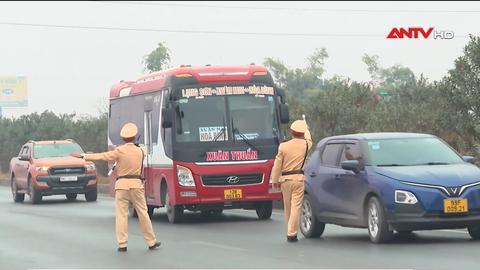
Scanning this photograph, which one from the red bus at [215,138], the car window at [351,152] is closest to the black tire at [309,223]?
the car window at [351,152]

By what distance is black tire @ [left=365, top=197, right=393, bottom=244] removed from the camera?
15.1 metres

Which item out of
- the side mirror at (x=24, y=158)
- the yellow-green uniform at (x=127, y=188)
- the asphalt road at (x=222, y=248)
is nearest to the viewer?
the asphalt road at (x=222, y=248)

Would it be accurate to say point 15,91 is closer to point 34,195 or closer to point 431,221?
point 34,195

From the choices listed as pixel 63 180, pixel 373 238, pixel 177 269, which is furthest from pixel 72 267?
pixel 63 180

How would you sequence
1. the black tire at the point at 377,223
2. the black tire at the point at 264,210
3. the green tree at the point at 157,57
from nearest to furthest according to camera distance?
the black tire at the point at 377,223 → the black tire at the point at 264,210 → the green tree at the point at 157,57

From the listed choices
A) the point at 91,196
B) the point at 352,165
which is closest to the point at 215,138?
the point at 352,165

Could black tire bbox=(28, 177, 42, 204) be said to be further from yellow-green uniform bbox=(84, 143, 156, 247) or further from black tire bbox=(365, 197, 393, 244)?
black tire bbox=(365, 197, 393, 244)

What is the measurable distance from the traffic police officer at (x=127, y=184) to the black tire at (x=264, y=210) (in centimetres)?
653

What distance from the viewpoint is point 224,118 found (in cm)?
2148

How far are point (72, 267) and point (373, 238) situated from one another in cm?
436

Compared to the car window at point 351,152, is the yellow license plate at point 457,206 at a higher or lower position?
lower

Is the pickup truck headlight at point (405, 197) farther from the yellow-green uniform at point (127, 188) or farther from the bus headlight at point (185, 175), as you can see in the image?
the bus headlight at point (185, 175)

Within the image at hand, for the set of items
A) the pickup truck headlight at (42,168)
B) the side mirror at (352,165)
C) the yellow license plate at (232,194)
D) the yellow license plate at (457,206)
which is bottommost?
the yellow license plate at (232,194)

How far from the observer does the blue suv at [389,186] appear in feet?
48.8
